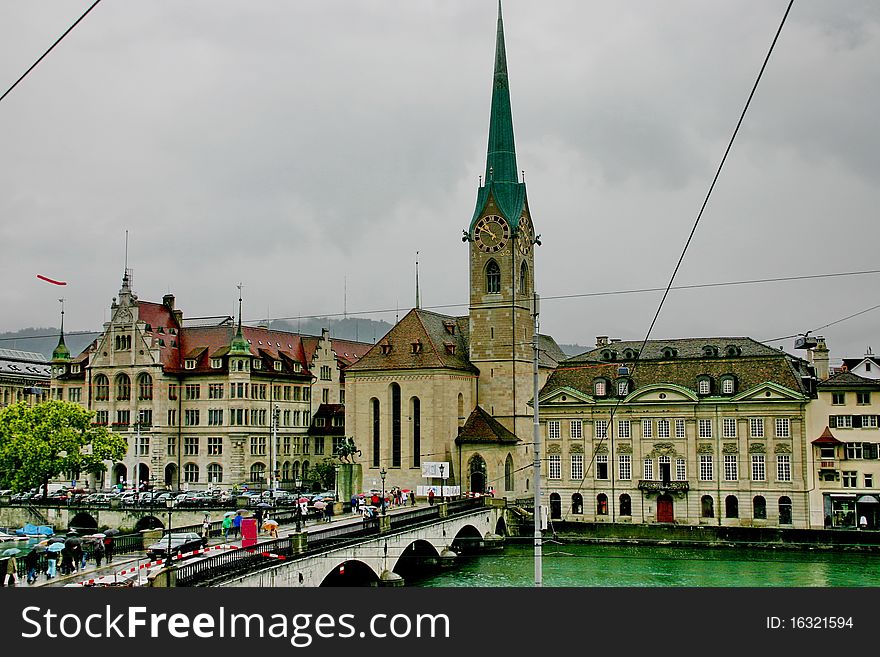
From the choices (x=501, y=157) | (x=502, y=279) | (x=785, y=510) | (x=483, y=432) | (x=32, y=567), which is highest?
(x=501, y=157)

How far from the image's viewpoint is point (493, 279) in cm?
7950

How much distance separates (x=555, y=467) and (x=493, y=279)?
15832 mm

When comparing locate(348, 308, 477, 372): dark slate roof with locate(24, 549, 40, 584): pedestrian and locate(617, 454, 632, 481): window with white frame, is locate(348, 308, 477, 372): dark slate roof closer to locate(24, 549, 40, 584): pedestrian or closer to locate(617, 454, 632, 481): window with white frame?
locate(617, 454, 632, 481): window with white frame

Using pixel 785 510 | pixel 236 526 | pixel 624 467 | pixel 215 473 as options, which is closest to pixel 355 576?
pixel 236 526

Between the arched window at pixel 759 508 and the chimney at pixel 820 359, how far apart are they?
8.07m

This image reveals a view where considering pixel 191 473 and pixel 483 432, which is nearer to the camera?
pixel 483 432

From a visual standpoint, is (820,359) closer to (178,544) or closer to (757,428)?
(757,428)

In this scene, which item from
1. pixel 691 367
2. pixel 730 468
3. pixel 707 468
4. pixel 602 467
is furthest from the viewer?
pixel 602 467

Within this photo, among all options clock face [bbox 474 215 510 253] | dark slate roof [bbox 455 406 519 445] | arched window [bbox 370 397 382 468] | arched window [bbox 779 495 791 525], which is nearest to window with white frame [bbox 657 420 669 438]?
arched window [bbox 779 495 791 525]

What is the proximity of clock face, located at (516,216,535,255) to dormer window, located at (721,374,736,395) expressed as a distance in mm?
19644

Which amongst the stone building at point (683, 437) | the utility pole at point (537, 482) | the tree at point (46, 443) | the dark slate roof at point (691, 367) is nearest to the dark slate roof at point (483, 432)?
the stone building at point (683, 437)
